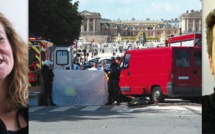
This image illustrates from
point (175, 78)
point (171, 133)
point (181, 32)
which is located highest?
point (181, 32)

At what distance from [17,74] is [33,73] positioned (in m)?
0.23

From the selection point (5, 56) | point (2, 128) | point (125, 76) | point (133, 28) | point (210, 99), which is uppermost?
point (133, 28)

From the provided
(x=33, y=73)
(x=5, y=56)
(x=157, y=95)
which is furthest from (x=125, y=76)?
(x=5, y=56)

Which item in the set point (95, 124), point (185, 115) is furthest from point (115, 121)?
point (185, 115)

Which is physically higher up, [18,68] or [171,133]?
[18,68]

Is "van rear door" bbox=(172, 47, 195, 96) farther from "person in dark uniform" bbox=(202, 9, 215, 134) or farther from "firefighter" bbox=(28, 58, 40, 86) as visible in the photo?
"firefighter" bbox=(28, 58, 40, 86)

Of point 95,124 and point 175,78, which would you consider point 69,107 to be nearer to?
point 95,124

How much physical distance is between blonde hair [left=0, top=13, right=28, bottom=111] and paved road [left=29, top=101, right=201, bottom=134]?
204mm

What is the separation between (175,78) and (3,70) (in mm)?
1128

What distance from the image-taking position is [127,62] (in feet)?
13.7

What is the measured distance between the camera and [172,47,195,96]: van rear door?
3921 mm

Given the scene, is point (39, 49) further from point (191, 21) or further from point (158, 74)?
point (191, 21)

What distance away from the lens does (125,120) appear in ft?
12.9

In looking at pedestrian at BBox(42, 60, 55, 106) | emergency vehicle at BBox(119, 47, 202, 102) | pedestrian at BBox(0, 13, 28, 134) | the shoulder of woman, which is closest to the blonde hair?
pedestrian at BBox(0, 13, 28, 134)
